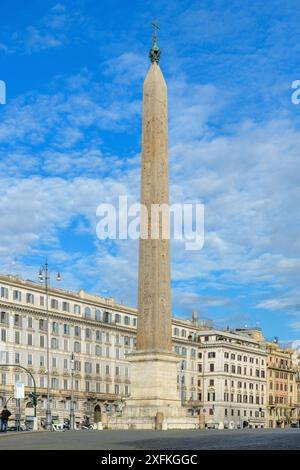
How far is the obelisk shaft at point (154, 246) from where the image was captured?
49.6 metres

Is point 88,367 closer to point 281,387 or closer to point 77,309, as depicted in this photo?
point 77,309

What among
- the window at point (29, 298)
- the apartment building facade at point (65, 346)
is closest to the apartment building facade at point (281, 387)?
the apartment building facade at point (65, 346)

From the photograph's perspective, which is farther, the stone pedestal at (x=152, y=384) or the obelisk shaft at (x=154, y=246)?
the stone pedestal at (x=152, y=384)

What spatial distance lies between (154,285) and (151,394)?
661 centimetres

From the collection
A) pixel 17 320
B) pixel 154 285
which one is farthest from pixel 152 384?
pixel 17 320

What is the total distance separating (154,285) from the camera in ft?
163

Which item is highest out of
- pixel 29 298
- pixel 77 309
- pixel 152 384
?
pixel 29 298

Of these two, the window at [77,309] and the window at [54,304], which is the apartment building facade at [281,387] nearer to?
the window at [77,309]

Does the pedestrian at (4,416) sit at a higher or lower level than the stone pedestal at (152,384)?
lower

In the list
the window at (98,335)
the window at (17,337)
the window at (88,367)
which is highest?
the window at (98,335)

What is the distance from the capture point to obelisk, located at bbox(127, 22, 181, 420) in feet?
163

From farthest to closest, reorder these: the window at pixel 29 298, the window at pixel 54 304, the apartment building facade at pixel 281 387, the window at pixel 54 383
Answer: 1. the apartment building facade at pixel 281 387
2. the window at pixel 54 304
3. the window at pixel 54 383
4. the window at pixel 29 298

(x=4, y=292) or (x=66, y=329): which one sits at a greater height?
(x=4, y=292)
